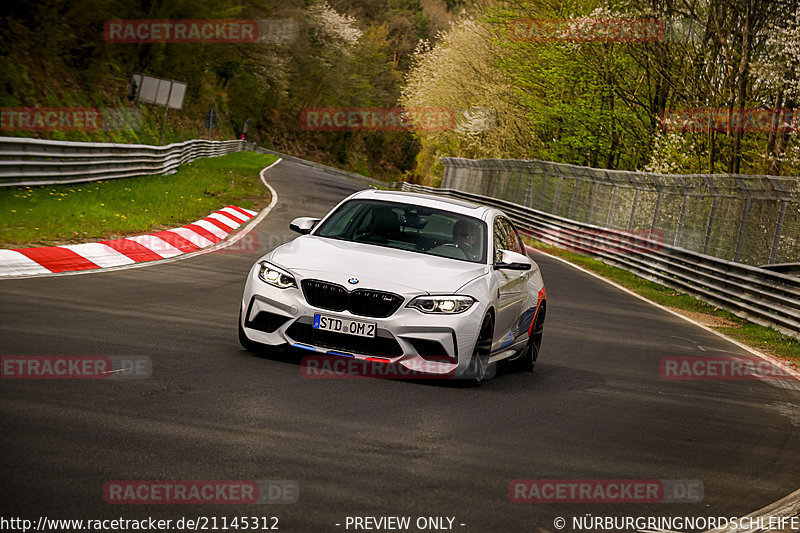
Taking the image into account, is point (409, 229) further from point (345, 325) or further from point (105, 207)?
point (105, 207)

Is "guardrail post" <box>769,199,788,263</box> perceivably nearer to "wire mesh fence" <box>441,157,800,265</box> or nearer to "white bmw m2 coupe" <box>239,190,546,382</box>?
"wire mesh fence" <box>441,157,800,265</box>

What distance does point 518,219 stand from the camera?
4175 cm

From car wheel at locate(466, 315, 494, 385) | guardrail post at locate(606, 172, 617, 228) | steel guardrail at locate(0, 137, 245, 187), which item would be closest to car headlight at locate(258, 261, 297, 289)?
car wheel at locate(466, 315, 494, 385)

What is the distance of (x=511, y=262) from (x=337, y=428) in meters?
3.10

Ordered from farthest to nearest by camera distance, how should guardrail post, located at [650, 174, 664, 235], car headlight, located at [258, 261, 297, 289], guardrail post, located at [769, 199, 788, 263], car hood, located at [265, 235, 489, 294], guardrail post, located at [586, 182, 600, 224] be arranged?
guardrail post, located at [586, 182, 600, 224] → guardrail post, located at [650, 174, 664, 235] → guardrail post, located at [769, 199, 788, 263] → car headlight, located at [258, 261, 297, 289] → car hood, located at [265, 235, 489, 294]

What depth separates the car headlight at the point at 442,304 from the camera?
777cm

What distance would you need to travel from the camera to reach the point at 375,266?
8.05 metres

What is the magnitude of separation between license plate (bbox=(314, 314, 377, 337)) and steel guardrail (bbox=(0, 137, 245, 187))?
39.7 ft

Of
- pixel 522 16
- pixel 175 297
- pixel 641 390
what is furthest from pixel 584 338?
pixel 522 16

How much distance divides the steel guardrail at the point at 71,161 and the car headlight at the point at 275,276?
11367mm

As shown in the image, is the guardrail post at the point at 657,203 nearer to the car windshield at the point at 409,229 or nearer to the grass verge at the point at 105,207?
the grass verge at the point at 105,207

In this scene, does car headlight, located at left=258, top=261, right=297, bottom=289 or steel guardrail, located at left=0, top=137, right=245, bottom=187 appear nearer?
car headlight, located at left=258, top=261, right=297, bottom=289

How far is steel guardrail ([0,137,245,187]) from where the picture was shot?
61.6 ft

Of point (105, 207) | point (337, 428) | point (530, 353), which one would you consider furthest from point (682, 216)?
point (337, 428)
